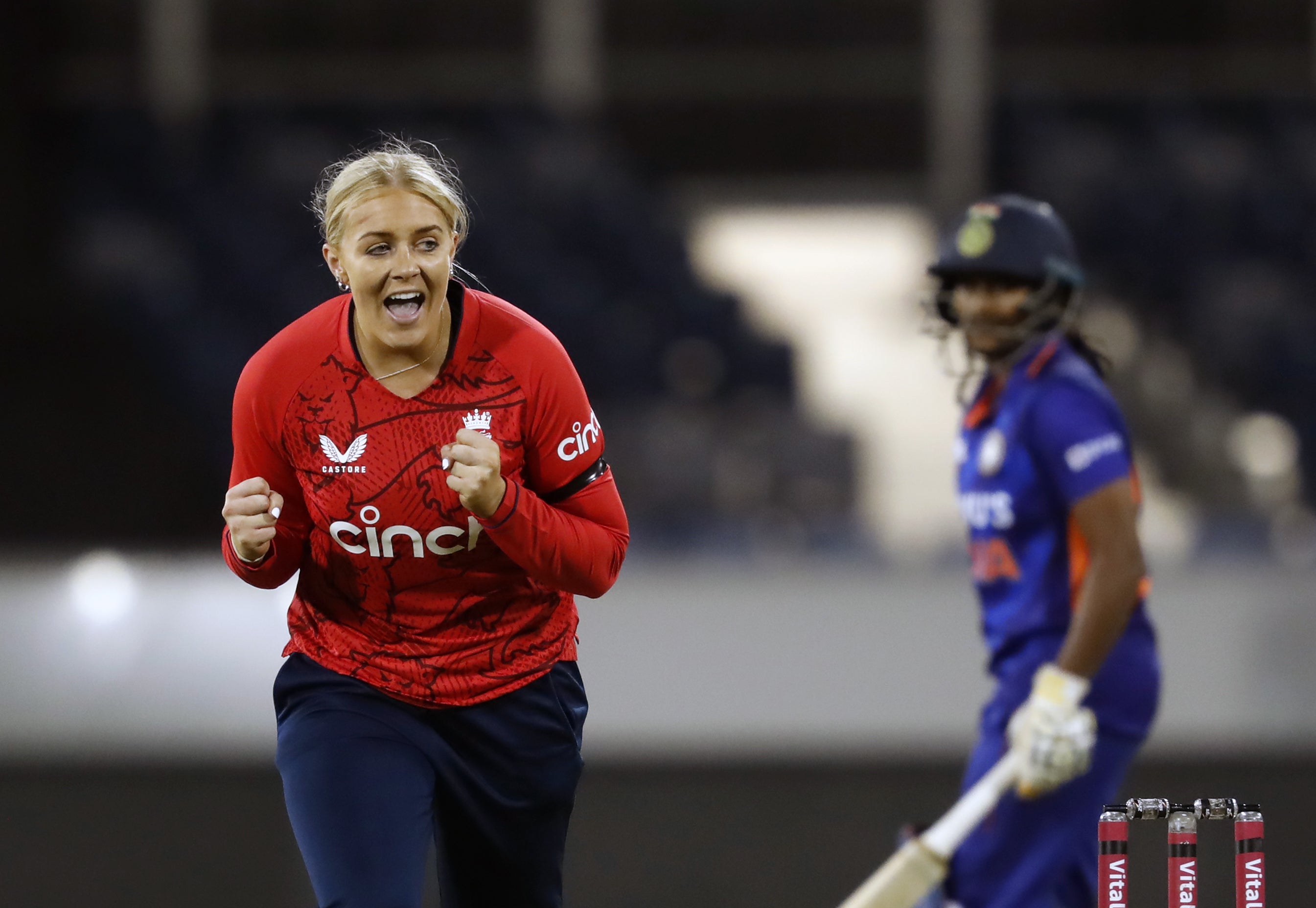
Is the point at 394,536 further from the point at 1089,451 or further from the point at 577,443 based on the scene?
the point at 1089,451

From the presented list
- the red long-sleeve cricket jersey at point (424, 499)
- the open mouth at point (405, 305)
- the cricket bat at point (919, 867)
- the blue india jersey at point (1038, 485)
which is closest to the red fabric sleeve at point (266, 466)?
the red long-sleeve cricket jersey at point (424, 499)

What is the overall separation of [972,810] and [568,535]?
0.72 metres

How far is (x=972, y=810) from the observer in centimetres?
262

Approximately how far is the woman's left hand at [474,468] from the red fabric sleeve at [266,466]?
0.35 m

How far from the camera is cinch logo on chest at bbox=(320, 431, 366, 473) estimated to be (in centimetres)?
259

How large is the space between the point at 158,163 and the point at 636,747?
5.41m

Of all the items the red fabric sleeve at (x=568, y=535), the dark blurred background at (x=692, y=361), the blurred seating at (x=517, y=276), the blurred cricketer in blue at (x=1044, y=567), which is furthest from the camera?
the blurred seating at (x=517, y=276)

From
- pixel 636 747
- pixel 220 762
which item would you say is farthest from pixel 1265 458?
pixel 220 762

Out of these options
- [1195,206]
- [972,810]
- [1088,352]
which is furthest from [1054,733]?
[1195,206]

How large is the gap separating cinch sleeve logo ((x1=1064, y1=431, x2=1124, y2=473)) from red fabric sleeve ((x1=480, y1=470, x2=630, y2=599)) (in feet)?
2.30

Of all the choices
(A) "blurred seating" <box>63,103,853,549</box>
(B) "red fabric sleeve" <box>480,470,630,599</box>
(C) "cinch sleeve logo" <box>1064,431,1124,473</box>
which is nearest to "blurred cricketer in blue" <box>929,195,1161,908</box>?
(C) "cinch sleeve logo" <box>1064,431,1124,473</box>

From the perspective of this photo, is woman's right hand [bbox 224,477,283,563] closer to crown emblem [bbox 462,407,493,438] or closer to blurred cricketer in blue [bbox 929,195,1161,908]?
crown emblem [bbox 462,407,493,438]

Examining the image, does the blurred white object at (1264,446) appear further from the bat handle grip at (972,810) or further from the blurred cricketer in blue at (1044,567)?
the bat handle grip at (972,810)

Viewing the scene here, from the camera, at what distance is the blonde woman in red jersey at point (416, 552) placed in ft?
8.32
